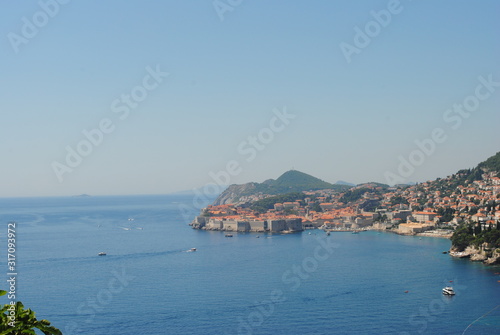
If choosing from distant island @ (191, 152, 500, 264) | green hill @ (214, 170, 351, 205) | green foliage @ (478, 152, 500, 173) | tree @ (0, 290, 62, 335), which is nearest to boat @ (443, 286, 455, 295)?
distant island @ (191, 152, 500, 264)

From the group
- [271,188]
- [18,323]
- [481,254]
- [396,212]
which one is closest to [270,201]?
[396,212]

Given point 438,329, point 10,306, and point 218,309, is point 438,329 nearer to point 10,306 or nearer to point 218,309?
point 218,309

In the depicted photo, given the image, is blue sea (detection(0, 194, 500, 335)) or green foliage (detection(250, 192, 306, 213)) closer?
blue sea (detection(0, 194, 500, 335))

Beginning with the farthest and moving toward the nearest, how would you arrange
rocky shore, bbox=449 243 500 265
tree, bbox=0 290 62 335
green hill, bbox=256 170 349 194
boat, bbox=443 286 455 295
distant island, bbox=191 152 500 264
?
green hill, bbox=256 170 349 194 < distant island, bbox=191 152 500 264 < rocky shore, bbox=449 243 500 265 < boat, bbox=443 286 455 295 < tree, bbox=0 290 62 335

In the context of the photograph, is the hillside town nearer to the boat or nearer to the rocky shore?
the rocky shore

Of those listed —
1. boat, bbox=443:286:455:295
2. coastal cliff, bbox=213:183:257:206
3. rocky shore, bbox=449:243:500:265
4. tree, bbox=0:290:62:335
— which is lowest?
boat, bbox=443:286:455:295

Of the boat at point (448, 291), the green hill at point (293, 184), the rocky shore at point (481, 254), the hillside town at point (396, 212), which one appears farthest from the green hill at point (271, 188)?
the boat at point (448, 291)

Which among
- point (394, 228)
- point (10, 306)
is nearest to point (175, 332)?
point (10, 306)

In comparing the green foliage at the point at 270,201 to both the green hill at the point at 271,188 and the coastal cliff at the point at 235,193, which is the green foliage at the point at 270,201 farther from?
the coastal cliff at the point at 235,193
